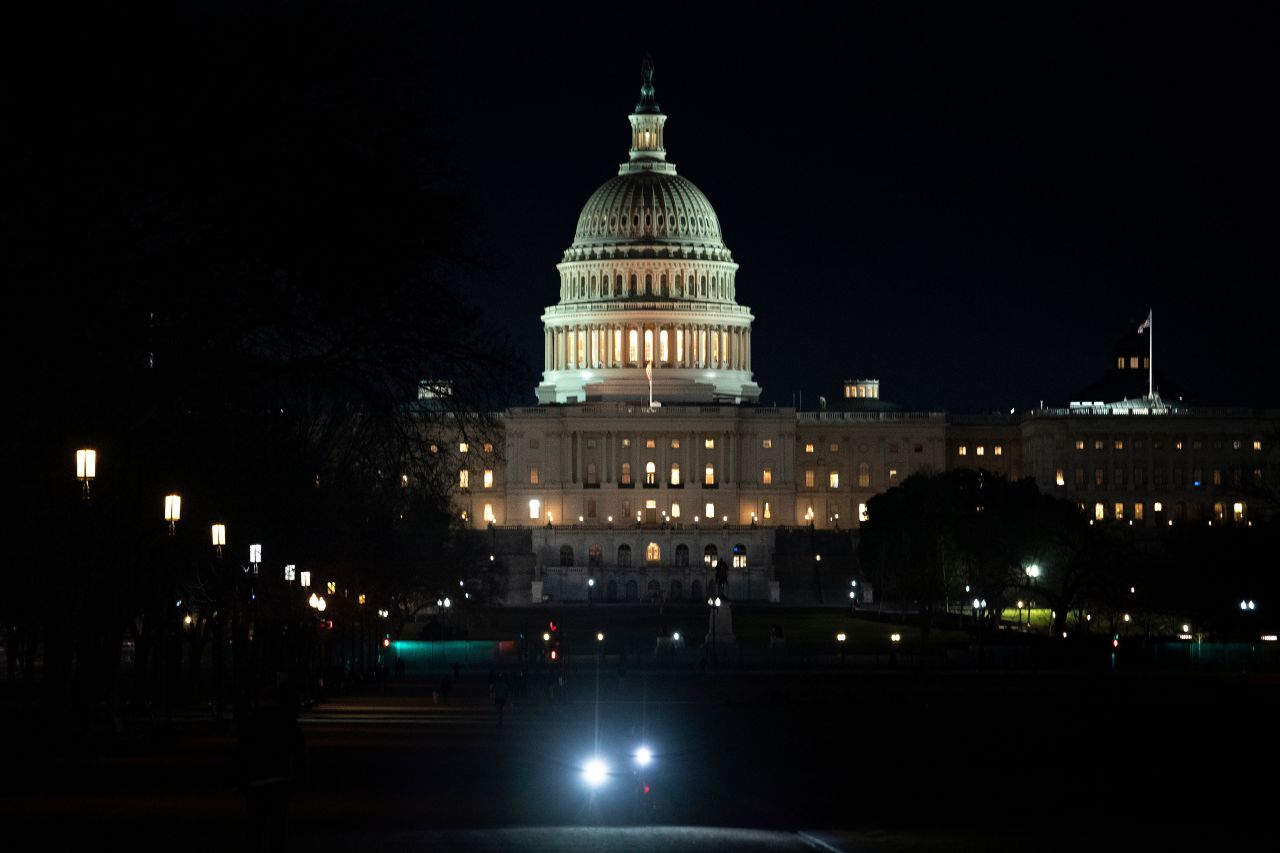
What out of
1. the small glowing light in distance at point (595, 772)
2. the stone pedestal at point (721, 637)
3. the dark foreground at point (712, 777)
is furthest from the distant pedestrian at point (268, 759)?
the stone pedestal at point (721, 637)

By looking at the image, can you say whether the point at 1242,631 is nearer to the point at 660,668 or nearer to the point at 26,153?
the point at 660,668

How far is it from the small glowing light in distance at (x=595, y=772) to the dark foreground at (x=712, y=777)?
0.27 m

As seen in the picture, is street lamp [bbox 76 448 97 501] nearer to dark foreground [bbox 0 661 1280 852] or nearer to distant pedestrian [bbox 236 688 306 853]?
dark foreground [bbox 0 661 1280 852]

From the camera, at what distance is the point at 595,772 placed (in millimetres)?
46031

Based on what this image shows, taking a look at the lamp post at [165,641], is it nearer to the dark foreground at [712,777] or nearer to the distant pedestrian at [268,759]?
the dark foreground at [712,777]

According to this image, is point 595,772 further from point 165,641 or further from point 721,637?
point 721,637

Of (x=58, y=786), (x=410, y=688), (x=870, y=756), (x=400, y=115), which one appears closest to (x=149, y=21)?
(x=400, y=115)

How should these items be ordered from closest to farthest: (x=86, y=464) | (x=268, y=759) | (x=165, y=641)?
(x=268, y=759)
(x=86, y=464)
(x=165, y=641)

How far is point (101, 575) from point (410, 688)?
34176 mm

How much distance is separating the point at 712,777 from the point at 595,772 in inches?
83.8

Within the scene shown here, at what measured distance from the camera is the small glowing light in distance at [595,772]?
4363 centimetres

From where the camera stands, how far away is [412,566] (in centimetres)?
10862

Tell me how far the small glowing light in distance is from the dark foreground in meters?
0.27

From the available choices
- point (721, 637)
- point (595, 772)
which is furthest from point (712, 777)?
point (721, 637)
